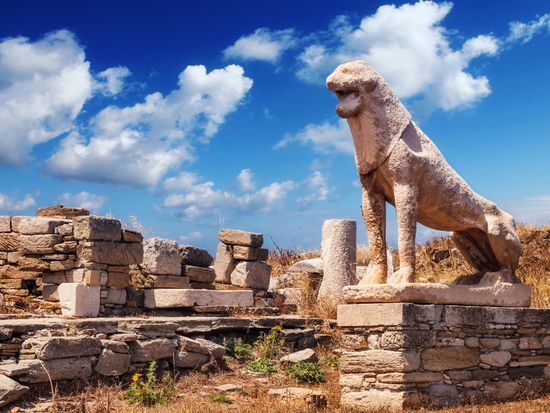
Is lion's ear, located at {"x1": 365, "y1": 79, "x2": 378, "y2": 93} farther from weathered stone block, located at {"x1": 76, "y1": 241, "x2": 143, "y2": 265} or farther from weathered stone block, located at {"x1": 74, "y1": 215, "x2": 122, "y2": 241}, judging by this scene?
weathered stone block, located at {"x1": 76, "y1": 241, "x2": 143, "y2": 265}

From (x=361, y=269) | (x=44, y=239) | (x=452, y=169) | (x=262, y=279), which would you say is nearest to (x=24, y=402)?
(x=44, y=239)

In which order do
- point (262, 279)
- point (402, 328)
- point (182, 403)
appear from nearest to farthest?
point (402, 328)
point (182, 403)
point (262, 279)

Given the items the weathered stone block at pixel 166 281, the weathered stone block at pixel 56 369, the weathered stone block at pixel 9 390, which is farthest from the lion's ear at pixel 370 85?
the weathered stone block at pixel 166 281

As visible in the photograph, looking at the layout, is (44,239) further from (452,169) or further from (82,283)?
(452,169)

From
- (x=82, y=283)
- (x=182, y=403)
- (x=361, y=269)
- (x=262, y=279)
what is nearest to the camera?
(x=182, y=403)

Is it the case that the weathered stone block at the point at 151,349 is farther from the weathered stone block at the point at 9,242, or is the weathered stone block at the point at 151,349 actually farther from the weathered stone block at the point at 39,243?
the weathered stone block at the point at 9,242

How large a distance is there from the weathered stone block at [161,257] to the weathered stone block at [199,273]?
0.75 feet

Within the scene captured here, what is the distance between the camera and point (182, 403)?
729 cm

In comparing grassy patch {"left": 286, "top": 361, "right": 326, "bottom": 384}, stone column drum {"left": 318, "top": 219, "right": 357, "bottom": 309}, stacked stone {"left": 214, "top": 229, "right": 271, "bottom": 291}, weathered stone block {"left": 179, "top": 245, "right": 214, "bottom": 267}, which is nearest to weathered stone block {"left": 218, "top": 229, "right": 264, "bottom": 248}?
stacked stone {"left": 214, "top": 229, "right": 271, "bottom": 291}

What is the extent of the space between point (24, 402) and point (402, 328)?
3827mm

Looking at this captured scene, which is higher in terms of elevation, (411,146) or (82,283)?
(411,146)

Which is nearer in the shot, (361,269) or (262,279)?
(262,279)

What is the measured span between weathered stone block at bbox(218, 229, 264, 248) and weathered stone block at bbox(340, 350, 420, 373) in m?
6.08

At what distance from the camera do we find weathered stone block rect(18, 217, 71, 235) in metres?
10.7
